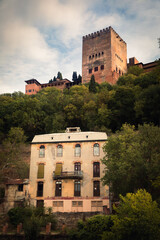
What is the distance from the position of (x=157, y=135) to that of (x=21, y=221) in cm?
1873

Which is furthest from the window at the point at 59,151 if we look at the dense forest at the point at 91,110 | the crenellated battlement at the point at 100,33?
the crenellated battlement at the point at 100,33

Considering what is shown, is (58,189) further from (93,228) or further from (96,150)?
(93,228)

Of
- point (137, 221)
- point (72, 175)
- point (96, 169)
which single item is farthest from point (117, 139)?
point (137, 221)

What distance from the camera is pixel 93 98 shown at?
5584cm

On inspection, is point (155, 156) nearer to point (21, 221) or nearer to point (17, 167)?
point (21, 221)

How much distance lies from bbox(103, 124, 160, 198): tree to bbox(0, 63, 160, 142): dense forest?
1355 cm

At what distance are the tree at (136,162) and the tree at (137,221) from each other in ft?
15.2

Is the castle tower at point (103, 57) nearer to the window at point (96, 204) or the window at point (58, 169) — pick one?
the window at point (58, 169)

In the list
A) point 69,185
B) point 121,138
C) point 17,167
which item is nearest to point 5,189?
point 17,167

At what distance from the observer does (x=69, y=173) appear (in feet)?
112

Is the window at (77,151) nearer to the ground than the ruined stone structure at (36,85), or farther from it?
nearer to the ground

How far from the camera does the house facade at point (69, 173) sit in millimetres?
32562

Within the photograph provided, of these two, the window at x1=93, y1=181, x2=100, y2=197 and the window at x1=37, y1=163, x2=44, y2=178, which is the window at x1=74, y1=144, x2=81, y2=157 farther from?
the window at x1=37, y1=163, x2=44, y2=178

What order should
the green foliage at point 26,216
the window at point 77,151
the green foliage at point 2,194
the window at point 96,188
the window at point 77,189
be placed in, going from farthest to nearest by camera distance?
1. the window at point 77,151
2. the green foliage at point 2,194
3. the window at point 77,189
4. the window at point 96,188
5. the green foliage at point 26,216
